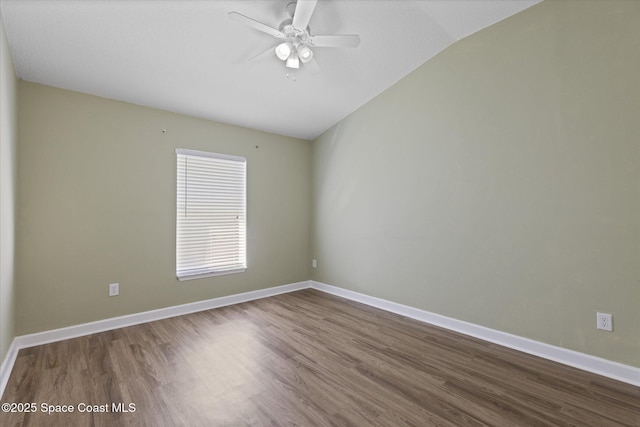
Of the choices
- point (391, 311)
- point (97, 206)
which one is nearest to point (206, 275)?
point (97, 206)

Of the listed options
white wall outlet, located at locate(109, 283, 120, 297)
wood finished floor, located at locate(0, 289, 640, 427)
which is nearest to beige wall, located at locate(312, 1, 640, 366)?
wood finished floor, located at locate(0, 289, 640, 427)

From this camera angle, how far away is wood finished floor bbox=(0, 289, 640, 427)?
1674 mm

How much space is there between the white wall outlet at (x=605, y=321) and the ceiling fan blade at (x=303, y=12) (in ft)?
10.0

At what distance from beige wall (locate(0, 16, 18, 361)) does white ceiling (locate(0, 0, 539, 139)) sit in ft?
0.86

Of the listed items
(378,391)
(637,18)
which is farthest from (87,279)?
(637,18)

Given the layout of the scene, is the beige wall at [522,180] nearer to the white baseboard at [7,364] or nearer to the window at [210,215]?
the window at [210,215]

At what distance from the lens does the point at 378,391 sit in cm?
192

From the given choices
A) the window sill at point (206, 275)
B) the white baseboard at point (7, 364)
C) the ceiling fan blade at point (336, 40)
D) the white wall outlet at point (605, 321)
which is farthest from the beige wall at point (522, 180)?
the white baseboard at point (7, 364)

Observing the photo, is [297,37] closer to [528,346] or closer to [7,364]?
[528,346]

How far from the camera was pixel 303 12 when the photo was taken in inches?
78.7

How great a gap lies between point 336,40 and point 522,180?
2.01 m

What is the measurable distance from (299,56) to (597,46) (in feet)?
7.59

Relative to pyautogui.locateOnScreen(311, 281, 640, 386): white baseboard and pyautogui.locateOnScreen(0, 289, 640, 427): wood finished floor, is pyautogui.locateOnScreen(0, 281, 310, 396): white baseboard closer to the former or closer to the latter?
pyautogui.locateOnScreen(0, 289, 640, 427): wood finished floor

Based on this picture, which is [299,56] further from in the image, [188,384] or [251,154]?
[188,384]
